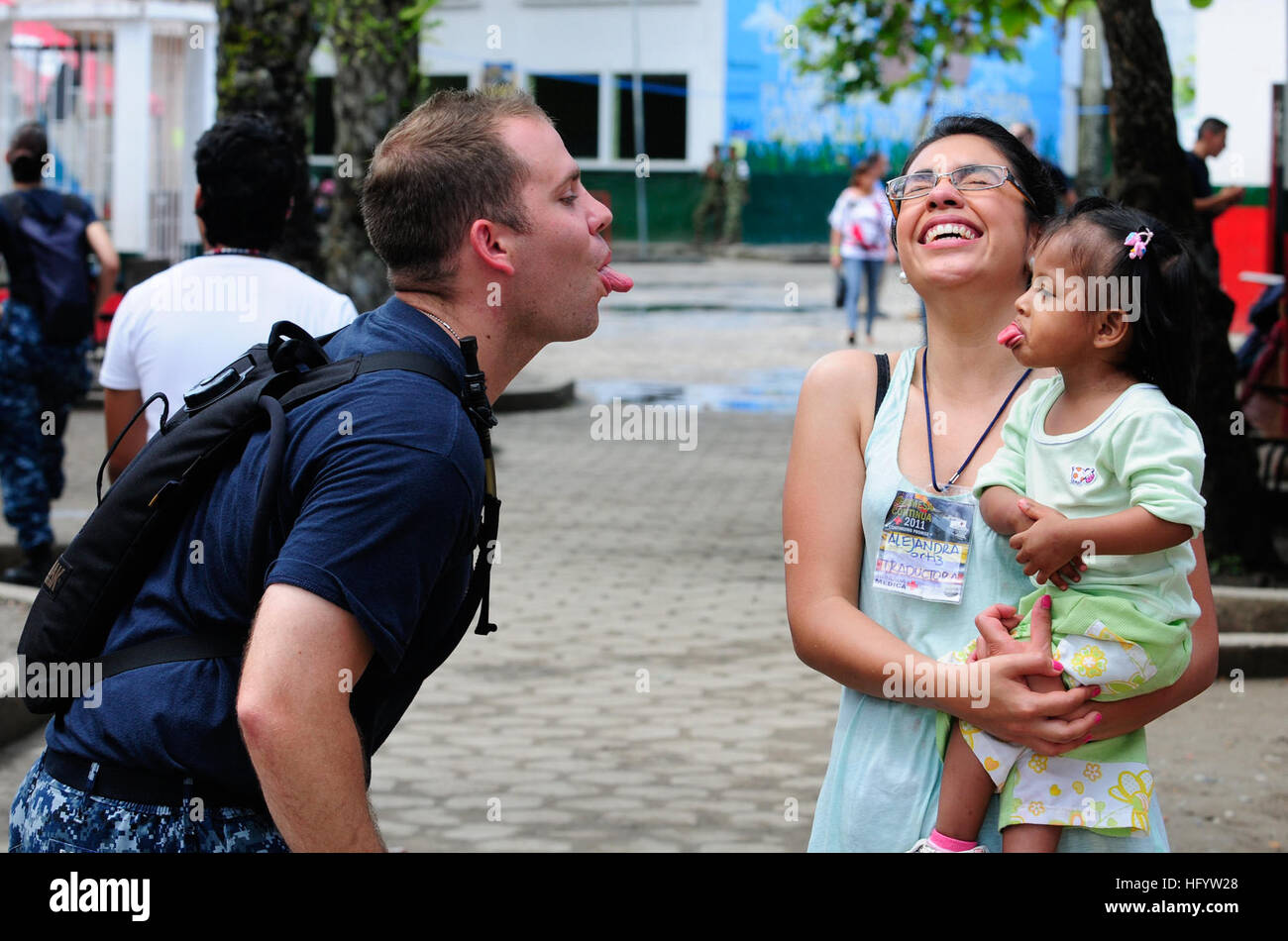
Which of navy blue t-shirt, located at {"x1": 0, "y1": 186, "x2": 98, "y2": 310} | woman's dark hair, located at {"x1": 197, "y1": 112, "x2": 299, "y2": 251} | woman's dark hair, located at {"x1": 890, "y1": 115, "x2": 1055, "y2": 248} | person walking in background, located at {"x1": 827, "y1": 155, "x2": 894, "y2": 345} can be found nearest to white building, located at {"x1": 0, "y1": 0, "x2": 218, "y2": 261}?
person walking in background, located at {"x1": 827, "y1": 155, "x2": 894, "y2": 345}

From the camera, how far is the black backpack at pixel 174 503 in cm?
235

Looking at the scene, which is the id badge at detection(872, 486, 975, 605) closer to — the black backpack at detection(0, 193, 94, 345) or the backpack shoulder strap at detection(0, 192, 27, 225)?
the black backpack at detection(0, 193, 94, 345)

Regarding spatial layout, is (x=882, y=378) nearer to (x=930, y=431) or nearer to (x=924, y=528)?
(x=930, y=431)

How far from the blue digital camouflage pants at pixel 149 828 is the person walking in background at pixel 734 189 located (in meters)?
39.1

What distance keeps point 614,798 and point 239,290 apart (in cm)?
220

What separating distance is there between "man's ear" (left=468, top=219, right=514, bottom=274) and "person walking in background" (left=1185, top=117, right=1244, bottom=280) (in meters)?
5.25

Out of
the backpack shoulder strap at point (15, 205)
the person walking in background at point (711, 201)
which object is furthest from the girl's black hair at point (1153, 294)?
the person walking in background at point (711, 201)

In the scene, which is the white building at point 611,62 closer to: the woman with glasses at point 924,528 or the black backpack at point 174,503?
the woman with glasses at point 924,528

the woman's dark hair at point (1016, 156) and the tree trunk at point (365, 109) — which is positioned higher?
the tree trunk at point (365, 109)

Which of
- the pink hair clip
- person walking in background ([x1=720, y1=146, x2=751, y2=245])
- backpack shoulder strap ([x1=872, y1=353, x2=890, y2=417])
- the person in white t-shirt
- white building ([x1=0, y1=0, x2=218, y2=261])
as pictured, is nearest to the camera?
the pink hair clip

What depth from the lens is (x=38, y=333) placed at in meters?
8.77

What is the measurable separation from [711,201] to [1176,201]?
1296 inches

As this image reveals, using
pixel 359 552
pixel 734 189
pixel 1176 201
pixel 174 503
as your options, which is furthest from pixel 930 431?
pixel 734 189

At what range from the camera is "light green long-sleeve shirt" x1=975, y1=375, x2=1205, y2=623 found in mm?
2609
